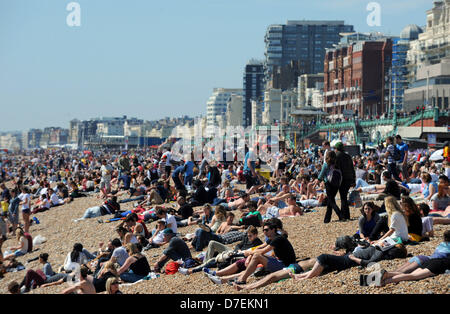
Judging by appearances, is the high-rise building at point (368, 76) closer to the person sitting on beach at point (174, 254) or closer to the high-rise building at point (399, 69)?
the high-rise building at point (399, 69)

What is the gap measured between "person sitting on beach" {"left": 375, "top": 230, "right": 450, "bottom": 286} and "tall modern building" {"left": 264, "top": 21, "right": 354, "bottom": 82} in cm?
16010

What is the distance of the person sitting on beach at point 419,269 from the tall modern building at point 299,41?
160101 mm

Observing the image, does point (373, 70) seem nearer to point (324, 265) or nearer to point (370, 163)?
point (370, 163)

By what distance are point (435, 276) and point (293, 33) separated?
16843 cm

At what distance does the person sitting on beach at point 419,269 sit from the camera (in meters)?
8.51

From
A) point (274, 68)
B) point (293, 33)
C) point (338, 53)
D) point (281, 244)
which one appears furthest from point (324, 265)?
point (293, 33)

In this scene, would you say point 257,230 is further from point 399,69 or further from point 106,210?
point 399,69

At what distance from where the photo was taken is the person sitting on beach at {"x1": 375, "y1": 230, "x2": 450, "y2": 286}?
8.51m

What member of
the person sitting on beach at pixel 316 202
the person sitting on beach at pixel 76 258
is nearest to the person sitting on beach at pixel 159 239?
the person sitting on beach at pixel 76 258

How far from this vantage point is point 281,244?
10008 millimetres

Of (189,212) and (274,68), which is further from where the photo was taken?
(274,68)

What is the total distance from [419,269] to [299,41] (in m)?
168

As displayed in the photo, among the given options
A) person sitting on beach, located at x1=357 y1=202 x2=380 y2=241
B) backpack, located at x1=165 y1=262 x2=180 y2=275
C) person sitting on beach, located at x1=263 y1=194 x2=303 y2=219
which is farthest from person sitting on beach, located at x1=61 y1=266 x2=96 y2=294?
person sitting on beach, located at x1=263 y1=194 x2=303 y2=219
